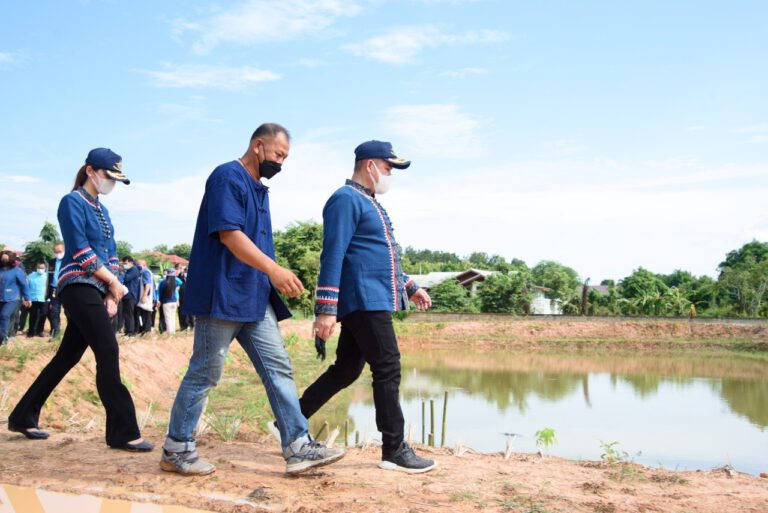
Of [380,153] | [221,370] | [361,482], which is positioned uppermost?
[380,153]

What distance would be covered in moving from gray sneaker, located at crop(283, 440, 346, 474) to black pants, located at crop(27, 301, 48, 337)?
1115 centimetres

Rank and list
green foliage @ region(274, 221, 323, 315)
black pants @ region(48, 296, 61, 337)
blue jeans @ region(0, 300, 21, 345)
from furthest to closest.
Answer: green foliage @ region(274, 221, 323, 315) → black pants @ region(48, 296, 61, 337) → blue jeans @ region(0, 300, 21, 345)

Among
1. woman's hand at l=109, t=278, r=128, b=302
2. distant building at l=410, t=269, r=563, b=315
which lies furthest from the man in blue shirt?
distant building at l=410, t=269, r=563, b=315

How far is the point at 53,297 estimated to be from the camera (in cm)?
1310

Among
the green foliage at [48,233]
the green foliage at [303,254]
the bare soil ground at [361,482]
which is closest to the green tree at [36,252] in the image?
the green foliage at [48,233]

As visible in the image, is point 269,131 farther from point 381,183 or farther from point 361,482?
point 361,482

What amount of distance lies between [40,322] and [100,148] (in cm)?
1038

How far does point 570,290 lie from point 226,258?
1971 inches

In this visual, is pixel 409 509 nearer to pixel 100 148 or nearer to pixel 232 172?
pixel 232 172

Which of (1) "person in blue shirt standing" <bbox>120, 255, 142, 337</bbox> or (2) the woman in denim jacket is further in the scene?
(1) "person in blue shirt standing" <bbox>120, 255, 142, 337</bbox>

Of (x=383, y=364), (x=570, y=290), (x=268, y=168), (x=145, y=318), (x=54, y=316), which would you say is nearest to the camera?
(x=268, y=168)

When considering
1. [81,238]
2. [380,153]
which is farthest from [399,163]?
[81,238]

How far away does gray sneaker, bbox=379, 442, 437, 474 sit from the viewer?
395 centimetres

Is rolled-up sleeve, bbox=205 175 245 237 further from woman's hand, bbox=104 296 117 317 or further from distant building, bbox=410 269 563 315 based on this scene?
distant building, bbox=410 269 563 315
